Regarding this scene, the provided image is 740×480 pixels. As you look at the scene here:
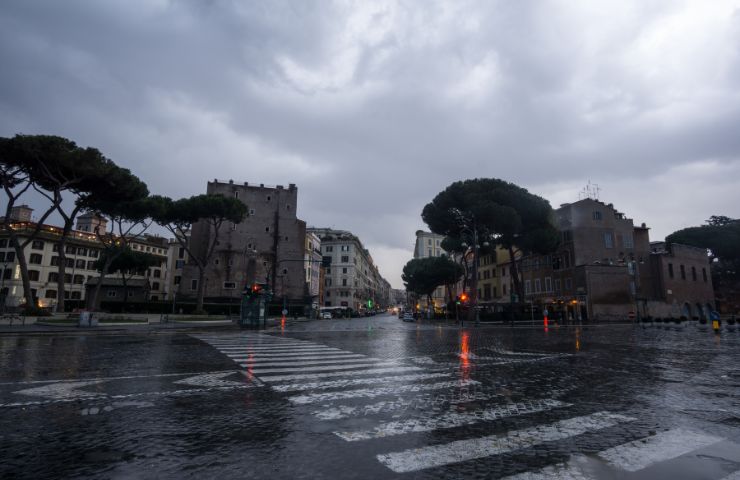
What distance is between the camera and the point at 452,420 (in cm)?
533

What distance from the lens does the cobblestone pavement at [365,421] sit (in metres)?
3.76

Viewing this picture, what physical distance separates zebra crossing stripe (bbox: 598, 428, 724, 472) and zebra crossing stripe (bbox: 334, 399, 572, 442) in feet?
4.88

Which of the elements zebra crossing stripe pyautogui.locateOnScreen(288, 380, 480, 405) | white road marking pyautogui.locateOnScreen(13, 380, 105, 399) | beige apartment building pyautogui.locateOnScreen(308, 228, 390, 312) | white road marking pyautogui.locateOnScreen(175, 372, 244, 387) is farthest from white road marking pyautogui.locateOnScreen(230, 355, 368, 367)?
beige apartment building pyautogui.locateOnScreen(308, 228, 390, 312)

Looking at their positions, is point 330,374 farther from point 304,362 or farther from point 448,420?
point 448,420

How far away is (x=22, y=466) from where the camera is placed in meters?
3.70

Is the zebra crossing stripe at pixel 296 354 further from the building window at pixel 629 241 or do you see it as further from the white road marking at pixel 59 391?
the building window at pixel 629 241

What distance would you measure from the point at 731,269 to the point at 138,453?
7850 cm

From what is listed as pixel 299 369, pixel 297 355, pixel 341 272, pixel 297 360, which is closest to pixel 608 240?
pixel 297 355

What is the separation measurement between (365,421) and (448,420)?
42.4 inches

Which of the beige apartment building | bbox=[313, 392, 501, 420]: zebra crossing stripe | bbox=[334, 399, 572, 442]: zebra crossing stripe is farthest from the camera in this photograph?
the beige apartment building

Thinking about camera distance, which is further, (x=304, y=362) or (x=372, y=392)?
(x=304, y=362)

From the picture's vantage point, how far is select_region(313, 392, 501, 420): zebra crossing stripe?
18.4 ft

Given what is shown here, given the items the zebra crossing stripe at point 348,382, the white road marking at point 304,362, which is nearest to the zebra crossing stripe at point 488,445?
the zebra crossing stripe at point 348,382

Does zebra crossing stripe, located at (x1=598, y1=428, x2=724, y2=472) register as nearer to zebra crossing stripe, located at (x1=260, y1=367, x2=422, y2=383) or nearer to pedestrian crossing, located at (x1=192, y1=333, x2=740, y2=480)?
pedestrian crossing, located at (x1=192, y1=333, x2=740, y2=480)
